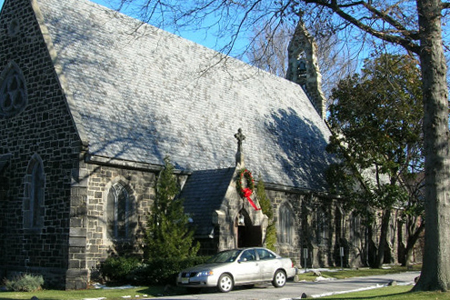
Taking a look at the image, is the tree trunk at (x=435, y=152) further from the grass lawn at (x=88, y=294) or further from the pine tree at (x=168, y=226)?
the pine tree at (x=168, y=226)

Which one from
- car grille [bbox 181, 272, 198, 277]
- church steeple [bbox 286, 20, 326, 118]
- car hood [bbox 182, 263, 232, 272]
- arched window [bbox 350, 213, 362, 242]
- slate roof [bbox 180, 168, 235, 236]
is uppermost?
church steeple [bbox 286, 20, 326, 118]

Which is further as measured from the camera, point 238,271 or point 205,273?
point 238,271

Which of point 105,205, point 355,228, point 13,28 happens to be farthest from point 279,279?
point 355,228

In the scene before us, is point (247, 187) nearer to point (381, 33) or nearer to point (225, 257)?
point (225, 257)

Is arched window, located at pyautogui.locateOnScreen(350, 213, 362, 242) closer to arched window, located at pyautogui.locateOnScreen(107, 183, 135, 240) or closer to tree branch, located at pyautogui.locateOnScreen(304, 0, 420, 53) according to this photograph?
arched window, located at pyautogui.locateOnScreen(107, 183, 135, 240)

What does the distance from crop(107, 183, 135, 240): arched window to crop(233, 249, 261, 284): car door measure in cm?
471

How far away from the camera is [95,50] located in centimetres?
2214

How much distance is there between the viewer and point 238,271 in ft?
55.3

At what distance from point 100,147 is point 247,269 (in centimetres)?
630

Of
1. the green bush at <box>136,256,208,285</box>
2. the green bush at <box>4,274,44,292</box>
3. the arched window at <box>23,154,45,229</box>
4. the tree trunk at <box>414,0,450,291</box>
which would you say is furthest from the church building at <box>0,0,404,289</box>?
the tree trunk at <box>414,0,450,291</box>

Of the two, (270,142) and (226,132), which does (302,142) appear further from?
(226,132)

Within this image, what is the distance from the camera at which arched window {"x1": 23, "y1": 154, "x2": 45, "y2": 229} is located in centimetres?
1955

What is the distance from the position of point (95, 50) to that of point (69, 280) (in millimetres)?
9231

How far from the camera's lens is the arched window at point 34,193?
19547mm
